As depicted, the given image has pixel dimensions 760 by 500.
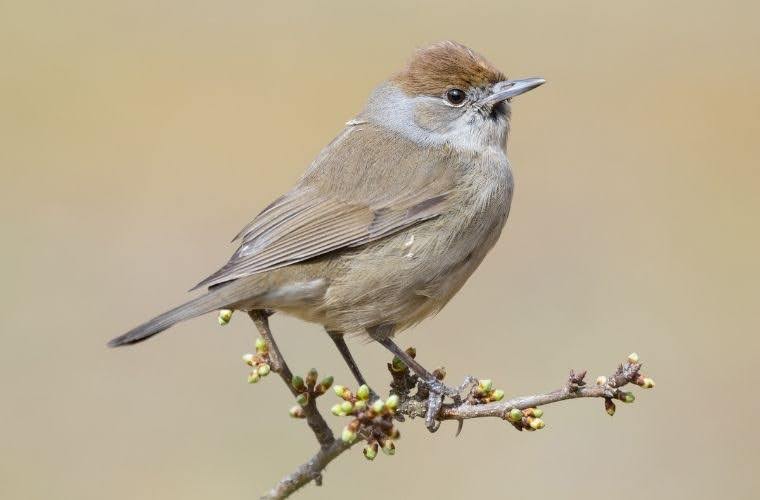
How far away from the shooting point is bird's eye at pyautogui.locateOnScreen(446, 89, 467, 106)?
18.0 ft

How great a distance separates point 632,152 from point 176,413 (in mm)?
6723

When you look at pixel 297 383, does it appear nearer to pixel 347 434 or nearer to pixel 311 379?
pixel 311 379

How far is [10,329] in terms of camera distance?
10.1 meters

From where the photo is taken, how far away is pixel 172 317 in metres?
4.40

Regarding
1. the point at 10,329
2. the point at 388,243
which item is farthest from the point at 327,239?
the point at 10,329

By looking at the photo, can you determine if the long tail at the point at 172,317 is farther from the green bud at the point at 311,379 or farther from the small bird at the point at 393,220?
the green bud at the point at 311,379

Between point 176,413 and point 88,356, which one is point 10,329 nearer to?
point 88,356

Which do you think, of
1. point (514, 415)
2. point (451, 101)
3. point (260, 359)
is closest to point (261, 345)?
point (260, 359)

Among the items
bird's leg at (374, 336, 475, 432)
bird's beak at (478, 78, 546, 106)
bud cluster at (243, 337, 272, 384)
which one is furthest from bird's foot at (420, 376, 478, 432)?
bird's beak at (478, 78, 546, 106)

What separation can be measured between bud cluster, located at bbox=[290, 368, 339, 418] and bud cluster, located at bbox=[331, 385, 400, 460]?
0.15 m

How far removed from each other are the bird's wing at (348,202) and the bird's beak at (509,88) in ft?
1.25

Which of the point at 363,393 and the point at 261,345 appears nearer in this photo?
the point at 363,393

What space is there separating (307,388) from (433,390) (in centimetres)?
74

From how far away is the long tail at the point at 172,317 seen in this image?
4.25 metres
